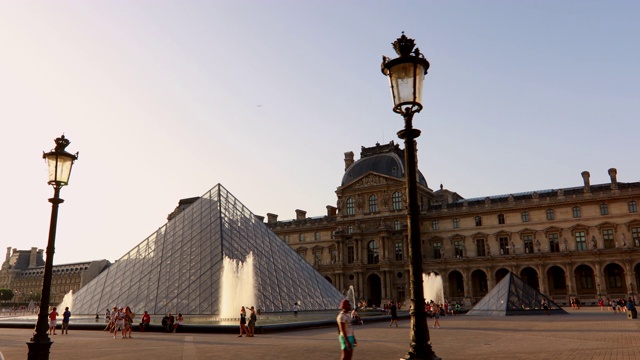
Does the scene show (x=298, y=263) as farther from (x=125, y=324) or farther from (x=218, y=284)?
(x=125, y=324)

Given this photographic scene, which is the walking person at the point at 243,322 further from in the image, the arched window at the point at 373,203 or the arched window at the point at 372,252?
the arched window at the point at 373,203

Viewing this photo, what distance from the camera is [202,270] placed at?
2384 cm

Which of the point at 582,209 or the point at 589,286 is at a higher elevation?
the point at 582,209

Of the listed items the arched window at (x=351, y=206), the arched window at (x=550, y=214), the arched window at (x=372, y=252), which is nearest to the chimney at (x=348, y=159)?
the arched window at (x=351, y=206)

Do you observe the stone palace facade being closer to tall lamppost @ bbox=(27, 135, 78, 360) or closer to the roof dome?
the roof dome

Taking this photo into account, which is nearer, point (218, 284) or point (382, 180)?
point (218, 284)

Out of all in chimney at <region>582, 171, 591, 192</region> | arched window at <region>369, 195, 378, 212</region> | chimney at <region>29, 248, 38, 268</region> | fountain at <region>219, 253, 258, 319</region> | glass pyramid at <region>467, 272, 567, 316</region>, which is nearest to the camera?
fountain at <region>219, 253, 258, 319</region>

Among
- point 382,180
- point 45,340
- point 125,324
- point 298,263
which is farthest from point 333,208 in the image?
point 45,340

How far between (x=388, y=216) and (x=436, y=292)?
32.6 feet

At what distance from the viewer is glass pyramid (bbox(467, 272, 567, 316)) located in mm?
27500

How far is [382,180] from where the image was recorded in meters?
53.8

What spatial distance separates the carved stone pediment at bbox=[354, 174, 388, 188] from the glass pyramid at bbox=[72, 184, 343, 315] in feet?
82.7

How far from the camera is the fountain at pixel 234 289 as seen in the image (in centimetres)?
2258

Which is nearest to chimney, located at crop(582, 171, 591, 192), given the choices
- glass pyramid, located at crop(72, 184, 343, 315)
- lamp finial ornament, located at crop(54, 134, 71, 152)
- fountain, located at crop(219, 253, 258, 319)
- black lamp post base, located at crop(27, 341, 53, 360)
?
glass pyramid, located at crop(72, 184, 343, 315)
